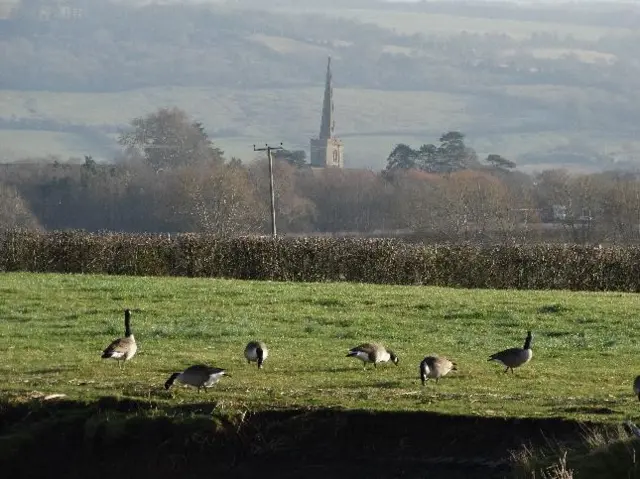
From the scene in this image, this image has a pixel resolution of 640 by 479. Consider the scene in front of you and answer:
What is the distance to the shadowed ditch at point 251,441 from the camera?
1567 cm

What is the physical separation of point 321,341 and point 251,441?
867cm

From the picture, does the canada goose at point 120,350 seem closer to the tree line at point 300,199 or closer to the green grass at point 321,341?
the green grass at point 321,341

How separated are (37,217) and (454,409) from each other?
120477mm

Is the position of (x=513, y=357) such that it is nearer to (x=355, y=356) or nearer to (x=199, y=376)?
(x=355, y=356)

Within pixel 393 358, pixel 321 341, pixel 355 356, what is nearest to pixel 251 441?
pixel 355 356

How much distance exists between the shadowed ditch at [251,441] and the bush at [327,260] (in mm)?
29550

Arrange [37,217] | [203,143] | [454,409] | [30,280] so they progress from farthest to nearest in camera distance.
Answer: [203,143] < [37,217] < [30,280] < [454,409]

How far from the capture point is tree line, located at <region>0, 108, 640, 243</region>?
361 ft

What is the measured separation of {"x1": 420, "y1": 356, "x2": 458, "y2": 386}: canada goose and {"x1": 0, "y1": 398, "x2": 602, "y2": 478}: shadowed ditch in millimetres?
2508

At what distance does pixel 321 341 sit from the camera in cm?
2511

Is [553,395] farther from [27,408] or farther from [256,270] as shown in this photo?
[256,270]

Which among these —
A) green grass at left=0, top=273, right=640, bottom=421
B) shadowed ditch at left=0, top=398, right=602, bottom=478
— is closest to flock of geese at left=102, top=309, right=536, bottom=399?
green grass at left=0, top=273, right=640, bottom=421

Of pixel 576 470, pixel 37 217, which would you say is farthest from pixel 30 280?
pixel 37 217

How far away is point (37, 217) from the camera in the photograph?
13238 centimetres
